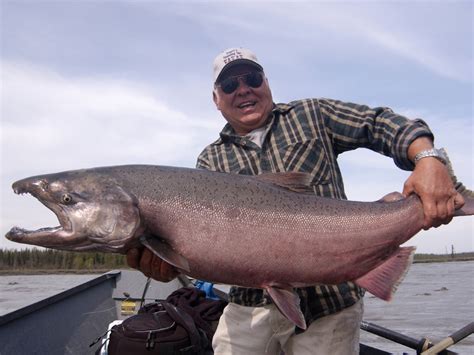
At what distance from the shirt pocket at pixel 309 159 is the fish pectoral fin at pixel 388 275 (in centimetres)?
81

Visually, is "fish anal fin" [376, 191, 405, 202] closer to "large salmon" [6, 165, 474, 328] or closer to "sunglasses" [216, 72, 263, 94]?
"large salmon" [6, 165, 474, 328]

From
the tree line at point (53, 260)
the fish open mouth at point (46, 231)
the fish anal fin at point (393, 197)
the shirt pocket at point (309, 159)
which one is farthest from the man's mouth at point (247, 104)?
the tree line at point (53, 260)

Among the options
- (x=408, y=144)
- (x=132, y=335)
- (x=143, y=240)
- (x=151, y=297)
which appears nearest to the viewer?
(x=143, y=240)

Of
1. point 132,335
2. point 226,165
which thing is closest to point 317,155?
point 226,165

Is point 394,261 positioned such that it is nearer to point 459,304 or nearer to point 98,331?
point 98,331

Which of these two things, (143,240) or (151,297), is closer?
(143,240)

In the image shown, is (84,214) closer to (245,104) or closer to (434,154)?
(245,104)

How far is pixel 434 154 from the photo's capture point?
3.52 meters

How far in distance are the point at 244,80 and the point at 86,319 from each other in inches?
211

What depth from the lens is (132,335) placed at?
5352 mm

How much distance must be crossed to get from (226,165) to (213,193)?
85 cm

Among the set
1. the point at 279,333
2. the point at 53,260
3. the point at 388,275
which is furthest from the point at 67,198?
the point at 53,260

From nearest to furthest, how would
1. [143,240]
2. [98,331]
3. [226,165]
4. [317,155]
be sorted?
[143,240]
[317,155]
[226,165]
[98,331]

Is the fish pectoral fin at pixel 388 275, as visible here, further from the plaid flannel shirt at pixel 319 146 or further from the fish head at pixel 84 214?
the fish head at pixel 84 214
